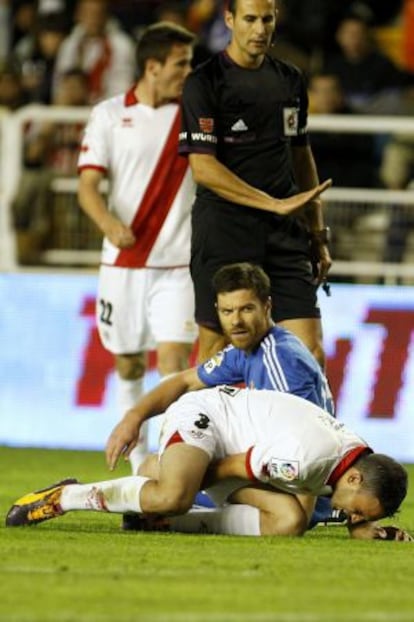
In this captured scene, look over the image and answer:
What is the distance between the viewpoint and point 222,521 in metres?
8.55

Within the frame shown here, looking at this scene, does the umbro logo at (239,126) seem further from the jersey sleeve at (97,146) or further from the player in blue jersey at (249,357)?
the jersey sleeve at (97,146)

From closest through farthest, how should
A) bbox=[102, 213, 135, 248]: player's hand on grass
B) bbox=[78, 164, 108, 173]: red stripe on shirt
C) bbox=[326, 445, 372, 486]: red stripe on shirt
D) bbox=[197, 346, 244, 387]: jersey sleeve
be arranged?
bbox=[326, 445, 372, 486]: red stripe on shirt → bbox=[197, 346, 244, 387]: jersey sleeve → bbox=[102, 213, 135, 248]: player's hand on grass → bbox=[78, 164, 108, 173]: red stripe on shirt

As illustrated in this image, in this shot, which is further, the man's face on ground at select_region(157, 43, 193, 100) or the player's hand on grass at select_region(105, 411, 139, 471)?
the man's face on ground at select_region(157, 43, 193, 100)

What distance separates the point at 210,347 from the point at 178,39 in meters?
2.15

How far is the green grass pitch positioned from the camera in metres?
6.04

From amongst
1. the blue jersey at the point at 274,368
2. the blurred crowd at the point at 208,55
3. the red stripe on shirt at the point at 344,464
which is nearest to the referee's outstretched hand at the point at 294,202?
the blue jersey at the point at 274,368

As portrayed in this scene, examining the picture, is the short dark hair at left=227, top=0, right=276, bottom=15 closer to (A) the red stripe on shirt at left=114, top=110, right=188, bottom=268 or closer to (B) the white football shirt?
(A) the red stripe on shirt at left=114, top=110, right=188, bottom=268

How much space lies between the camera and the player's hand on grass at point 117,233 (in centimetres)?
1084

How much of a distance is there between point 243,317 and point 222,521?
91 centimetres

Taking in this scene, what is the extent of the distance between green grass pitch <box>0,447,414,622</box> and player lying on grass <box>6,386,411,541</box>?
0.14m

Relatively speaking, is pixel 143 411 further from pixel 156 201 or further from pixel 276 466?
pixel 156 201

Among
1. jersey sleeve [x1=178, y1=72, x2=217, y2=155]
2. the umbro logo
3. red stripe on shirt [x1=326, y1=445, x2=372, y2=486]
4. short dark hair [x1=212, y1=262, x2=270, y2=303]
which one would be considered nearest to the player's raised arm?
short dark hair [x1=212, y1=262, x2=270, y2=303]

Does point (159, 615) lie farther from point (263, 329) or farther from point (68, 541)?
point (263, 329)

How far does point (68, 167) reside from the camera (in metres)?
14.9
